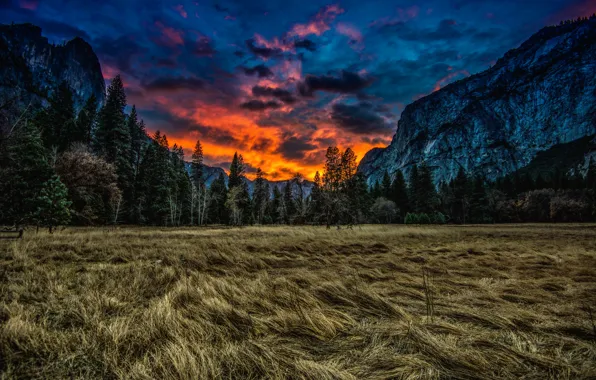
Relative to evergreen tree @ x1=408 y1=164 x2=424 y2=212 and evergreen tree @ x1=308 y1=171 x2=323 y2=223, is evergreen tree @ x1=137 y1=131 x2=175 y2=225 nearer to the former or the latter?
evergreen tree @ x1=308 y1=171 x2=323 y2=223

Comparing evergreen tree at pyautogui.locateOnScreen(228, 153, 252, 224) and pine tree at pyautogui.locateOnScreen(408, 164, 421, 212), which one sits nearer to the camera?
evergreen tree at pyautogui.locateOnScreen(228, 153, 252, 224)

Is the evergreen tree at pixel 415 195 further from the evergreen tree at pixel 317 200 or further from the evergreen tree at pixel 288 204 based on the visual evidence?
the evergreen tree at pixel 317 200

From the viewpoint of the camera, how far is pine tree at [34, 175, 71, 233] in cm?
1366

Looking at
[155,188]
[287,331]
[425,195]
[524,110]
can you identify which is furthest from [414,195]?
[524,110]

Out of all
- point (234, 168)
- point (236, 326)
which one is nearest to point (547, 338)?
point (236, 326)

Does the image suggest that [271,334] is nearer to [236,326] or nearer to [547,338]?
[236,326]

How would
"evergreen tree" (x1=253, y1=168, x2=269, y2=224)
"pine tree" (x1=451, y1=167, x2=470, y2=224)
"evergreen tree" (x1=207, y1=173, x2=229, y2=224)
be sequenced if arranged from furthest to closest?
"pine tree" (x1=451, y1=167, x2=470, y2=224)
"evergreen tree" (x1=253, y1=168, x2=269, y2=224)
"evergreen tree" (x1=207, y1=173, x2=229, y2=224)

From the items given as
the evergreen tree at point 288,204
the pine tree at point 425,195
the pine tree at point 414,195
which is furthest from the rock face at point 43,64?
the pine tree at point 425,195

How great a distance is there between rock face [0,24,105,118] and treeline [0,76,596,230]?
6506 centimetres

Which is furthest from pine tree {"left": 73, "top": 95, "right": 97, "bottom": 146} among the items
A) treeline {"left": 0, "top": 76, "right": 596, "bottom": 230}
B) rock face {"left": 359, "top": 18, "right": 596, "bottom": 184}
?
rock face {"left": 359, "top": 18, "right": 596, "bottom": 184}

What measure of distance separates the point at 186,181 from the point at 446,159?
166m

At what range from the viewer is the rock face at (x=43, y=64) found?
93.4 m

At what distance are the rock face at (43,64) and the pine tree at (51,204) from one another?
305 feet

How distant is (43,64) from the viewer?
10988 cm
